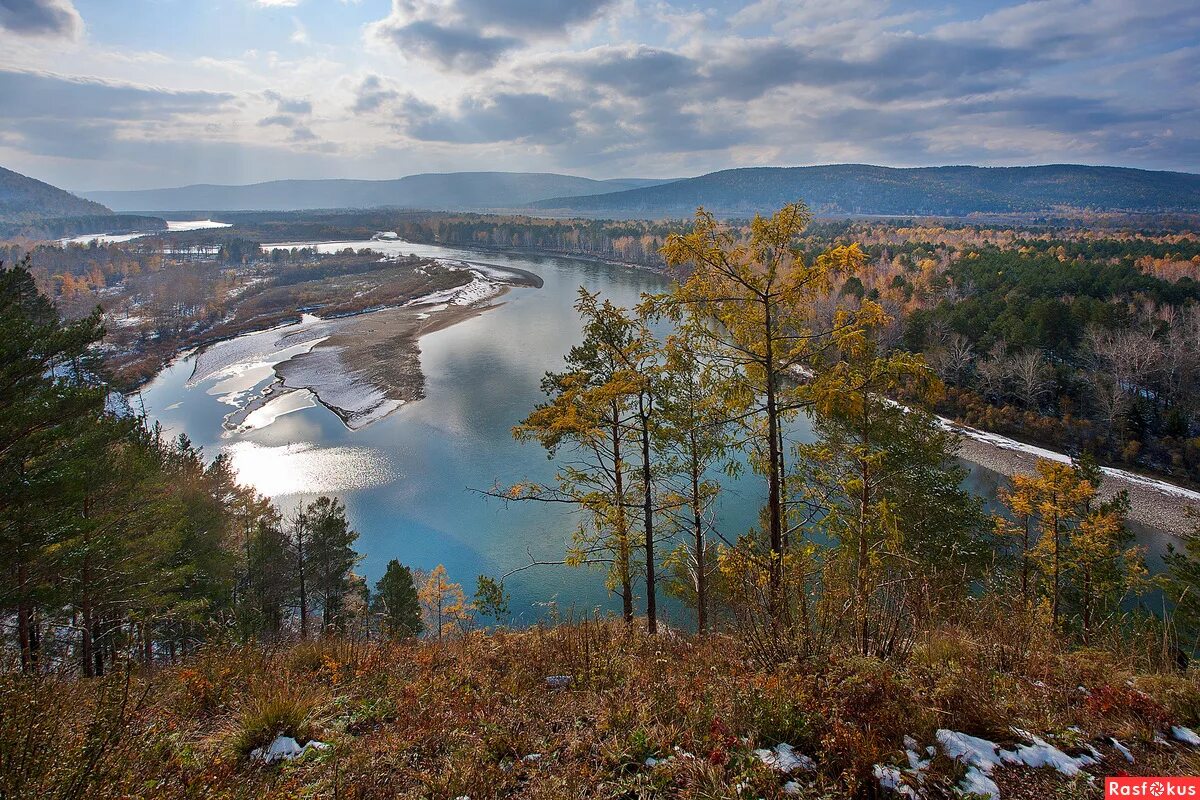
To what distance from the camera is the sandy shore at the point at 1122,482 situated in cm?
2428

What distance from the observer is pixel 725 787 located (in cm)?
294

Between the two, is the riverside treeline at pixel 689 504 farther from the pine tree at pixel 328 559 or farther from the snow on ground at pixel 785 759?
the snow on ground at pixel 785 759

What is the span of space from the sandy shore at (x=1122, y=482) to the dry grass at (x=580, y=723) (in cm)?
2614

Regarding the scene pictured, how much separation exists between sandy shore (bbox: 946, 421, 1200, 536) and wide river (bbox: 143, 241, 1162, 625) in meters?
1.89

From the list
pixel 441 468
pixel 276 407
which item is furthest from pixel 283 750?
pixel 276 407

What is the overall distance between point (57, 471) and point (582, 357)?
851cm

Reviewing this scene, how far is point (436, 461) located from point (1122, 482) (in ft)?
110

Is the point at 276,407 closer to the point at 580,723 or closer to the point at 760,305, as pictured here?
the point at 760,305

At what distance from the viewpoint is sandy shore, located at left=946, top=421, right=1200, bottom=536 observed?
24.3m

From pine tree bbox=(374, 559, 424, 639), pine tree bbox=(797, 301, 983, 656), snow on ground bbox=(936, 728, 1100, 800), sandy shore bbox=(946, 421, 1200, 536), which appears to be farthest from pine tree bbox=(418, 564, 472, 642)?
sandy shore bbox=(946, 421, 1200, 536)

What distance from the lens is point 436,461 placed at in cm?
2652

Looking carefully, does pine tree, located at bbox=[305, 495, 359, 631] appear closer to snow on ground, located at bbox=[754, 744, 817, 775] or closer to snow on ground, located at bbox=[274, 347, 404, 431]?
snow on ground, located at bbox=[274, 347, 404, 431]

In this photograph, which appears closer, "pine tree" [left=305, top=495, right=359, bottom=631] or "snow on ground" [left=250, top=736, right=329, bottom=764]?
"snow on ground" [left=250, top=736, right=329, bottom=764]

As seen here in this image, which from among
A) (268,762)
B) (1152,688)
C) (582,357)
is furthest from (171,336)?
(1152,688)
